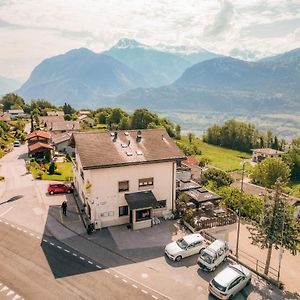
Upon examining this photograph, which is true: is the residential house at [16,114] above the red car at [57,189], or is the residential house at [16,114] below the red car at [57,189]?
above

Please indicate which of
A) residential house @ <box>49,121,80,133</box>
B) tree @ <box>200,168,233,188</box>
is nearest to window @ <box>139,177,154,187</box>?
tree @ <box>200,168,233,188</box>

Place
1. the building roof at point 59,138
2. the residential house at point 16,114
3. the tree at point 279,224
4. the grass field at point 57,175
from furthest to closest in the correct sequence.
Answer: the residential house at point 16,114, the building roof at point 59,138, the grass field at point 57,175, the tree at point 279,224

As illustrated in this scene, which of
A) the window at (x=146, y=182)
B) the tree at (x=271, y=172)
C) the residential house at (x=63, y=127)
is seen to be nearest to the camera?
the window at (x=146, y=182)

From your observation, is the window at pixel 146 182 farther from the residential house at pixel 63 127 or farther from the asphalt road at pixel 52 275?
the residential house at pixel 63 127

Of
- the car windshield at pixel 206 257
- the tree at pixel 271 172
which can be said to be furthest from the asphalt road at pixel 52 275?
the tree at pixel 271 172

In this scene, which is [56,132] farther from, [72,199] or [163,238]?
[163,238]

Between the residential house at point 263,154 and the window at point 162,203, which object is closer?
the window at point 162,203
